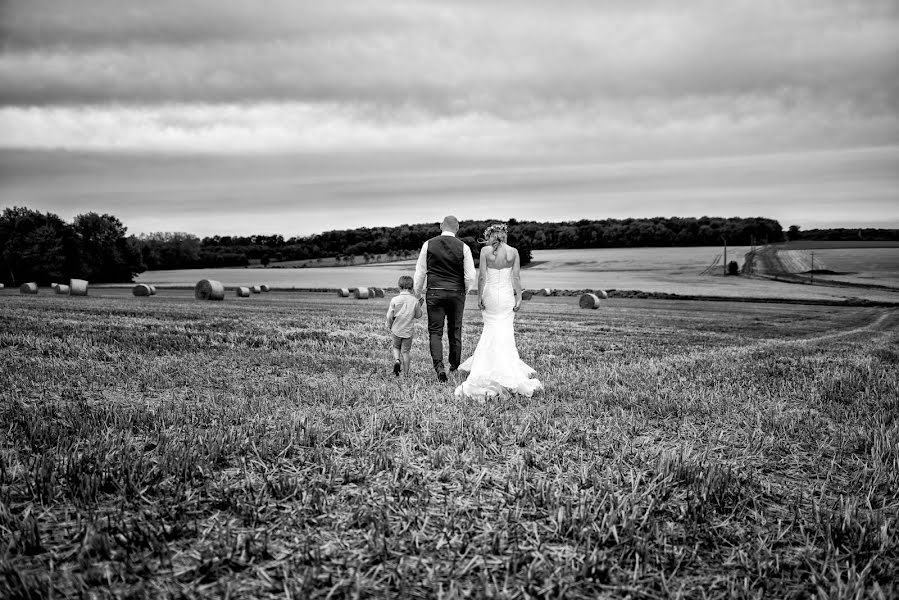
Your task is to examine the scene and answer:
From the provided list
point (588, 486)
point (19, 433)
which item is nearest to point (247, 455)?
point (19, 433)

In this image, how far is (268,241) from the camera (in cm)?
11206

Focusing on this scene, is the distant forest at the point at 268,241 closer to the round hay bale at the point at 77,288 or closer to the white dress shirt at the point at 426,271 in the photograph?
the round hay bale at the point at 77,288

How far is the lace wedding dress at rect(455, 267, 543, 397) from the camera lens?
820 cm

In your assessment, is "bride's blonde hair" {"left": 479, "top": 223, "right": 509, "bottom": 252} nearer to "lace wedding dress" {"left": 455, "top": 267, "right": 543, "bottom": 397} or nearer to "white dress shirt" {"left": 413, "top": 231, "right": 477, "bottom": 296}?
"lace wedding dress" {"left": 455, "top": 267, "right": 543, "bottom": 397}

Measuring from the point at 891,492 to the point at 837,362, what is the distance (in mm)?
9401

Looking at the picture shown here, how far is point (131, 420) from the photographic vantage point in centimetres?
583

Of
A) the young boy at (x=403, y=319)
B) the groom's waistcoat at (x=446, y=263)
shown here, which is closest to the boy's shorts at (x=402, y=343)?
the young boy at (x=403, y=319)

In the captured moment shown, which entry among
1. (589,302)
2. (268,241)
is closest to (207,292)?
(589,302)

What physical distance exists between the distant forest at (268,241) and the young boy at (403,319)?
44.5 metres

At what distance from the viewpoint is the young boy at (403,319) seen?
10.5 m

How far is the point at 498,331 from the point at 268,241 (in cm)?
11000

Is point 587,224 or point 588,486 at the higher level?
point 587,224

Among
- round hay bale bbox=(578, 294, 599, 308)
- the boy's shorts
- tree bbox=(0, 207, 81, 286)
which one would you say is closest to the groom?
the boy's shorts

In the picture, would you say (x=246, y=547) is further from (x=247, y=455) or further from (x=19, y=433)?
(x=19, y=433)
